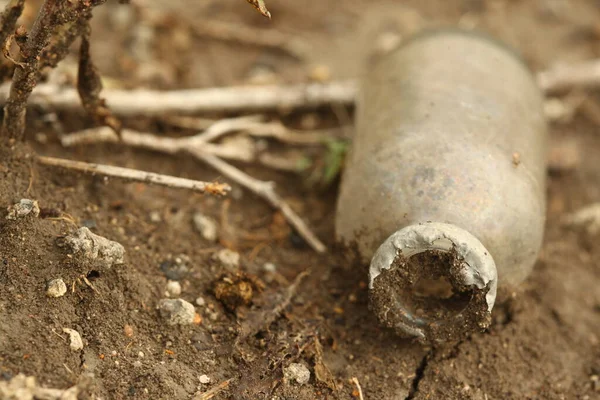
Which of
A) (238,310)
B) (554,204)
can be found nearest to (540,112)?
(554,204)

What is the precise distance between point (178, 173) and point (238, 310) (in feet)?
3.13

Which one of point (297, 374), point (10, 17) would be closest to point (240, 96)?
point (10, 17)

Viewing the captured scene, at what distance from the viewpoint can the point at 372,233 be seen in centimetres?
275

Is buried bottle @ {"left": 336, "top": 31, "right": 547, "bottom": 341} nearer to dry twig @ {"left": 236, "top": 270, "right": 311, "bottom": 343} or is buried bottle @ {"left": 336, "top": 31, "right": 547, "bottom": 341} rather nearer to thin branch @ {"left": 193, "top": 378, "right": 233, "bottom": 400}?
dry twig @ {"left": 236, "top": 270, "right": 311, "bottom": 343}

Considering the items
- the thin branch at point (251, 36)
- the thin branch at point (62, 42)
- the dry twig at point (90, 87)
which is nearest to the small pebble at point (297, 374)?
the dry twig at point (90, 87)

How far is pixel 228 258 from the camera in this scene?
2959mm

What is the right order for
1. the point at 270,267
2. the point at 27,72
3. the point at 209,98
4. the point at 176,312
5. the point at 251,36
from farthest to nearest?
1. the point at 251,36
2. the point at 209,98
3. the point at 270,267
4. the point at 176,312
5. the point at 27,72

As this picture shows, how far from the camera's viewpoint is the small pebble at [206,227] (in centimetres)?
307

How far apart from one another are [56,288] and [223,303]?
2.20 ft

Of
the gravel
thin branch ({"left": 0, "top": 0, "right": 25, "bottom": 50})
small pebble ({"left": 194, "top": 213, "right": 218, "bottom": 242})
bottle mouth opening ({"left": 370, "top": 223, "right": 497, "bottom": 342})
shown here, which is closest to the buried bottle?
bottle mouth opening ({"left": 370, "top": 223, "right": 497, "bottom": 342})

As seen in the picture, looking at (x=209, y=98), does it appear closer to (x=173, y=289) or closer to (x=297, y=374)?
(x=173, y=289)

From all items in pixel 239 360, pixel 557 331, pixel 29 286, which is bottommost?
pixel 557 331

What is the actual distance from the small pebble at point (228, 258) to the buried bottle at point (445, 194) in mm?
488

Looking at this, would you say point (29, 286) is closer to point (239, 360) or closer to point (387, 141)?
point (239, 360)
